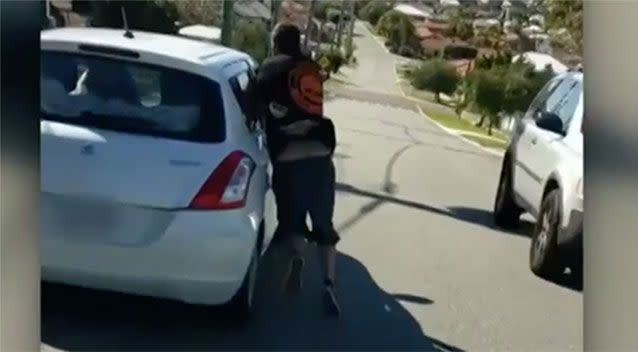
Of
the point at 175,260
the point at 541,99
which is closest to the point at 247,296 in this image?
A: the point at 175,260

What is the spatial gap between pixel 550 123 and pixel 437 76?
0.89 ft

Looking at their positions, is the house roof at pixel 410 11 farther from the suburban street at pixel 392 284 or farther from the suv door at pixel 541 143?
the suv door at pixel 541 143

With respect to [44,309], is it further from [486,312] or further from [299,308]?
[486,312]

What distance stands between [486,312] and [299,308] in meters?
0.41

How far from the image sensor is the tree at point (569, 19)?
2.78 meters

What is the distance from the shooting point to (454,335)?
9.13 ft

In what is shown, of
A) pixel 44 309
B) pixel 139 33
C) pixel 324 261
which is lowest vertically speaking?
pixel 44 309

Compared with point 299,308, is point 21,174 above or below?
above

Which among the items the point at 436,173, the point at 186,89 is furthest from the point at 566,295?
the point at 186,89

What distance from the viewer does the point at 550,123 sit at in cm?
282

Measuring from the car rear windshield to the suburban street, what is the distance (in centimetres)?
29

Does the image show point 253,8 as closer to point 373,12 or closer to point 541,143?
point 373,12

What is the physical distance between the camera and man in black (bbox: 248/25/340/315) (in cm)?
280

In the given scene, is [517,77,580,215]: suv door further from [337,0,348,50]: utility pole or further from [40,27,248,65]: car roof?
[40,27,248,65]: car roof
